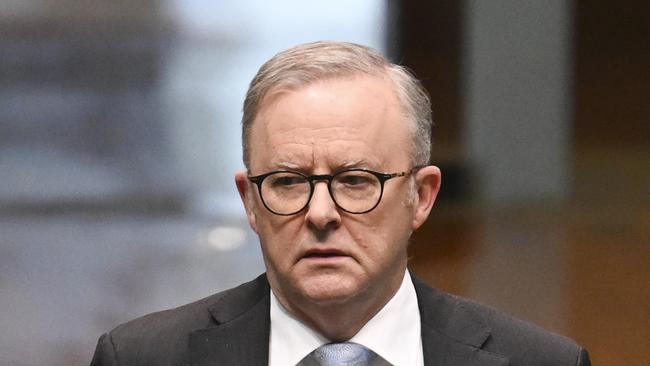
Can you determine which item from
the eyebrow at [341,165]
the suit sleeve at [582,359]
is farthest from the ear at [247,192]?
the suit sleeve at [582,359]

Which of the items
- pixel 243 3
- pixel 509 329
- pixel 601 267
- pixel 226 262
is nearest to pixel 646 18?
pixel 601 267

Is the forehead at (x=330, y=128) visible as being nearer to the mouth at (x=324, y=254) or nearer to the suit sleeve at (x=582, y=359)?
the mouth at (x=324, y=254)

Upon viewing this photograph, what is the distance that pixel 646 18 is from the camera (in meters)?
4.77

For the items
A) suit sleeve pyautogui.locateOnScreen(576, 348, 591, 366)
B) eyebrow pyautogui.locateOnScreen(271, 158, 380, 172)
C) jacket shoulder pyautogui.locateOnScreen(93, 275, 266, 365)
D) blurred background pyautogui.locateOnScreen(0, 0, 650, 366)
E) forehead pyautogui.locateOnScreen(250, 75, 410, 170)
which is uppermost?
forehead pyautogui.locateOnScreen(250, 75, 410, 170)

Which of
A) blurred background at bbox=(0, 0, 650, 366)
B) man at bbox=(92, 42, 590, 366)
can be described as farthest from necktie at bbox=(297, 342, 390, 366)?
blurred background at bbox=(0, 0, 650, 366)

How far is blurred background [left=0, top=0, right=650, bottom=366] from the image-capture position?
13.3ft

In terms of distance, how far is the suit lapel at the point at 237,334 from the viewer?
2.01 m

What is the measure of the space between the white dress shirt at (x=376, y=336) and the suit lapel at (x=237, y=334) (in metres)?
0.02

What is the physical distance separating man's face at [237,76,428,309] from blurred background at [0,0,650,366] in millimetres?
2079

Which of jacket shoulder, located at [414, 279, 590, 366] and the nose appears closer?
the nose

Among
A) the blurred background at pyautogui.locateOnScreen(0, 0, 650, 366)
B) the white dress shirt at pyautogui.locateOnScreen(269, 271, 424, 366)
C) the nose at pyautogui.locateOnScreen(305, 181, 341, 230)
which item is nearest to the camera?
the nose at pyautogui.locateOnScreen(305, 181, 341, 230)

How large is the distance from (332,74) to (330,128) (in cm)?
10

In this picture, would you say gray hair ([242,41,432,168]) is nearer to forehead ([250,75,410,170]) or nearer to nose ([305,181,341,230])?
forehead ([250,75,410,170])

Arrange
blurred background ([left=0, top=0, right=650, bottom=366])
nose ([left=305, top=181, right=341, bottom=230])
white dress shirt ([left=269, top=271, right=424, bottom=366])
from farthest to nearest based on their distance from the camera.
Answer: blurred background ([left=0, top=0, right=650, bottom=366]) → white dress shirt ([left=269, top=271, right=424, bottom=366]) → nose ([left=305, top=181, right=341, bottom=230])
